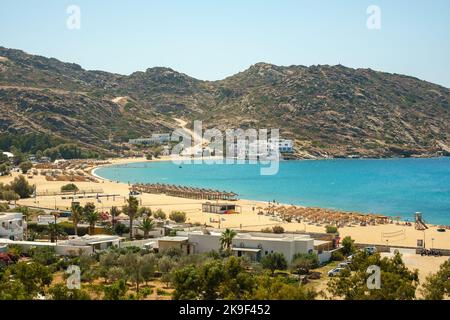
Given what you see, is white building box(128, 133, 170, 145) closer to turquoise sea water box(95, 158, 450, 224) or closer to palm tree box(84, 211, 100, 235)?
turquoise sea water box(95, 158, 450, 224)

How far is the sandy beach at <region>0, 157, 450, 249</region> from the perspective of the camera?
39594mm

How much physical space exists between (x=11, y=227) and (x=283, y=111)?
125 metres

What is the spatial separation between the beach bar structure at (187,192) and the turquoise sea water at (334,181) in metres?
5.37

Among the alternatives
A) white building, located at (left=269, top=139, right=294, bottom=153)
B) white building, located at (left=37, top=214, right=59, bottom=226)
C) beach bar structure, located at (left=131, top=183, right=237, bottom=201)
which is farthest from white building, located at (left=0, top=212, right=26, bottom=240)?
white building, located at (left=269, top=139, right=294, bottom=153)

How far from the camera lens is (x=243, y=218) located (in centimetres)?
4859

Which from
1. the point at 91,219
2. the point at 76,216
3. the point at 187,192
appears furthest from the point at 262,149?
the point at 76,216

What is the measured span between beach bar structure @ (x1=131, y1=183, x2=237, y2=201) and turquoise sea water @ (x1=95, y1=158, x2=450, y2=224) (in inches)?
212

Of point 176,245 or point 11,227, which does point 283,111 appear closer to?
point 11,227

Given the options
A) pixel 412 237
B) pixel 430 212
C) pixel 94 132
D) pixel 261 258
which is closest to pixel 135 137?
pixel 94 132

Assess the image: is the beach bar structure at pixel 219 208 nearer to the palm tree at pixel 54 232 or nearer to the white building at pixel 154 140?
the palm tree at pixel 54 232

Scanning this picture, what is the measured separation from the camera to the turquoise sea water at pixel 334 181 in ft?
209

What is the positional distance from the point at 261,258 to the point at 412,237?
1611 cm

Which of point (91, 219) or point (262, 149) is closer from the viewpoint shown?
point (91, 219)

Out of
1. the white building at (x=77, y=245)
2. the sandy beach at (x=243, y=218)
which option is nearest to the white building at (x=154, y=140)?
the sandy beach at (x=243, y=218)
